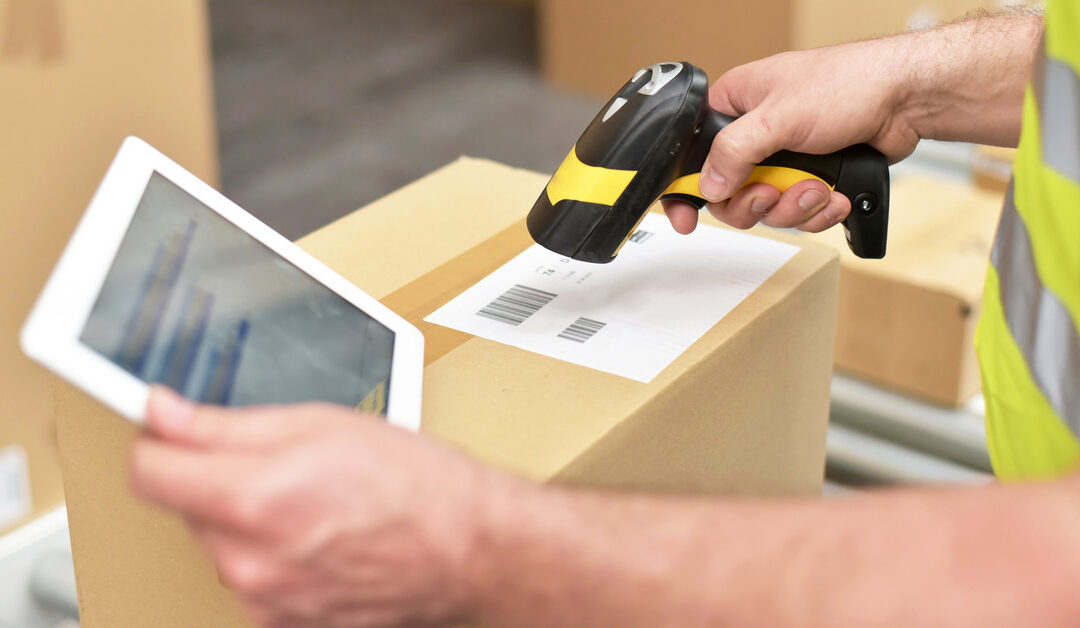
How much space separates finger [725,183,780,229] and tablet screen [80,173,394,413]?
0.28 meters

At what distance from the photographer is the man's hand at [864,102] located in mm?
739

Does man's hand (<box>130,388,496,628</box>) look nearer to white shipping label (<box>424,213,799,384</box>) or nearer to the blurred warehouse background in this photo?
white shipping label (<box>424,213,799,384</box>)

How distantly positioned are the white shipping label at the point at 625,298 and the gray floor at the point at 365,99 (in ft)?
4.76

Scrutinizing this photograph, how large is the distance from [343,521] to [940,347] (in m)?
0.98

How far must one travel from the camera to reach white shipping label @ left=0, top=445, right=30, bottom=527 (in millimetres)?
1177

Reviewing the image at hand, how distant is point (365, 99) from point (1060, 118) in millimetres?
2368

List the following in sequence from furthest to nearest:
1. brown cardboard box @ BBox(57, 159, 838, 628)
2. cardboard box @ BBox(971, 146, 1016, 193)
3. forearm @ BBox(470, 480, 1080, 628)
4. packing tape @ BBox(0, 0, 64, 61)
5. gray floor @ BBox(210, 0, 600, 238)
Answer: gray floor @ BBox(210, 0, 600, 238), cardboard box @ BBox(971, 146, 1016, 193), packing tape @ BBox(0, 0, 64, 61), brown cardboard box @ BBox(57, 159, 838, 628), forearm @ BBox(470, 480, 1080, 628)

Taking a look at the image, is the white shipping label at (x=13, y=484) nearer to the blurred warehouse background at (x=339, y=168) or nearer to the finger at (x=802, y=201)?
the blurred warehouse background at (x=339, y=168)

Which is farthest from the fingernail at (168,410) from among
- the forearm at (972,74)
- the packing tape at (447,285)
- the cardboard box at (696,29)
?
the cardboard box at (696,29)

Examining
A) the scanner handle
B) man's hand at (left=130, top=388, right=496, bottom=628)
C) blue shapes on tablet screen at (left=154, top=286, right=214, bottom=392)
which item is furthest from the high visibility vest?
blue shapes on tablet screen at (left=154, top=286, right=214, bottom=392)

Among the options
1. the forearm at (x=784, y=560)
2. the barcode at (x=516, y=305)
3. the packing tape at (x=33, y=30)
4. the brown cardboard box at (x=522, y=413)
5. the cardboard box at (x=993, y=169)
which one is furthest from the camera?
the cardboard box at (x=993, y=169)

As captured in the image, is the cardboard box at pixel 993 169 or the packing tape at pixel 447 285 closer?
the packing tape at pixel 447 285

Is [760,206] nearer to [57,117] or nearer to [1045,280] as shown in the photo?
[1045,280]

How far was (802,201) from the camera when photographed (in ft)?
2.46
